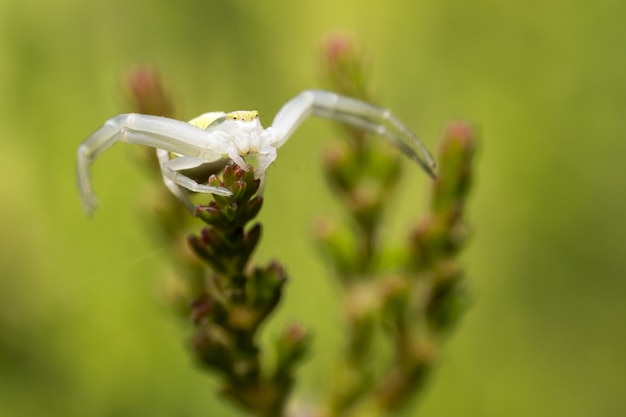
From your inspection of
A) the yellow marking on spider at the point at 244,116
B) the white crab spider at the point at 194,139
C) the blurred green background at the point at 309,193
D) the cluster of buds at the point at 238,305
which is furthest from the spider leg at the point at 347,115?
the blurred green background at the point at 309,193

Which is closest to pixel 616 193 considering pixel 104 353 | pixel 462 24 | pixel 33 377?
pixel 462 24

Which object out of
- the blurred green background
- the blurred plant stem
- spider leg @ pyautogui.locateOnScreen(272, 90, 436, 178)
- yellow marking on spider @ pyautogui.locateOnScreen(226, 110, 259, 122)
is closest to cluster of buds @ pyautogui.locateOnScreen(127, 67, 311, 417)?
yellow marking on spider @ pyautogui.locateOnScreen(226, 110, 259, 122)

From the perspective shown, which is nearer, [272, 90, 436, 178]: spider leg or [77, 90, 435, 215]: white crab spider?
[77, 90, 435, 215]: white crab spider

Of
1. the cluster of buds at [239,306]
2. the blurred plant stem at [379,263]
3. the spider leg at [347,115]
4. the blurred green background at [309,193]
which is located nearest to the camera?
the cluster of buds at [239,306]

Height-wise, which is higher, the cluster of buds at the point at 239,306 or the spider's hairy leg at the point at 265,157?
the spider's hairy leg at the point at 265,157

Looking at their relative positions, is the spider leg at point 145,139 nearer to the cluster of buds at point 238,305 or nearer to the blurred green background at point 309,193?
the cluster of buds at point 238,305

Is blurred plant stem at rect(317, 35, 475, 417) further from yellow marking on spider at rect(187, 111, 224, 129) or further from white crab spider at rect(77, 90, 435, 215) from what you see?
yellow marking on spider at rect(187, 111, 224, 129)
